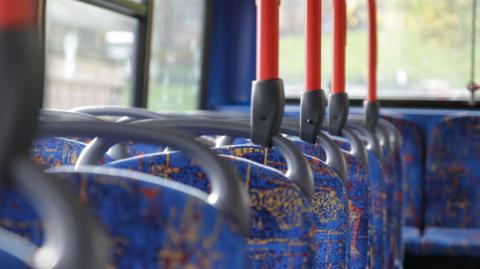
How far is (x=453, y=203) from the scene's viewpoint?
11.6ft

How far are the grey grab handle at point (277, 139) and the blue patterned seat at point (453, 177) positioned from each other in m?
2.60

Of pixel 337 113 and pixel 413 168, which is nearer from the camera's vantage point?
pixel 337 113

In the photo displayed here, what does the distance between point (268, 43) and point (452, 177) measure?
261 cm

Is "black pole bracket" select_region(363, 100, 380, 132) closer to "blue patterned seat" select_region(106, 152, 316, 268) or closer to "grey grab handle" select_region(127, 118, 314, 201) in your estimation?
"grey grab handle" select_region(127, 118, 314, 201)

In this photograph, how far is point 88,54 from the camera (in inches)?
114

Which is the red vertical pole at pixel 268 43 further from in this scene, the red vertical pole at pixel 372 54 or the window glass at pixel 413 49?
the window glass at pixel 413 49

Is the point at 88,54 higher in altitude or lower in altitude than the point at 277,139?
higher

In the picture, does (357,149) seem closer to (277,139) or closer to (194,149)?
(277,139)

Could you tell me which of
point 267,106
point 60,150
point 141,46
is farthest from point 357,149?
point 141,46

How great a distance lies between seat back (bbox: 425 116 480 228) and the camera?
Answer: 11.5ft

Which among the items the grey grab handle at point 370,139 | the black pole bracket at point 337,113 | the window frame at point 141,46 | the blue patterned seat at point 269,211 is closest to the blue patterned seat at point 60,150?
the blue patterned seat at point 269,211

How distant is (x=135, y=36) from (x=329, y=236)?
199cm

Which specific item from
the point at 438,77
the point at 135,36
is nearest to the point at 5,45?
the point at 135,36

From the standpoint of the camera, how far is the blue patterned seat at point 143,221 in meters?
0.55
